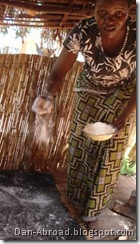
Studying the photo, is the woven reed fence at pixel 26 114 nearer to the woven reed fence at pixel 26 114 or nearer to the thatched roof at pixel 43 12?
the woven reed fence at pixel 26 114

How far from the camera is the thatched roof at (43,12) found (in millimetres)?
1882

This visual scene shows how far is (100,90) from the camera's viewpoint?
66.6 inches

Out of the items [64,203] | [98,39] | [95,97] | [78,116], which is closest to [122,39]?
[98,39]

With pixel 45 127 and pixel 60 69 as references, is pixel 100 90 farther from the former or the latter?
pixel 45 127

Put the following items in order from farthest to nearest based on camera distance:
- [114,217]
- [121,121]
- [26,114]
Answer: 1. [26,114]
2. [114,217]
3. [121,121]

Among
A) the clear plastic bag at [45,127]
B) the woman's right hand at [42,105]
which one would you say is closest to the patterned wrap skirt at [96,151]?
the woman's right hand at [42,105]

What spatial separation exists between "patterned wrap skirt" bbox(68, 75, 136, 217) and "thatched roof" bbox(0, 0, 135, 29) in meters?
0.48

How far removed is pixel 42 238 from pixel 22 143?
2.47ft

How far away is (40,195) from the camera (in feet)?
6.29

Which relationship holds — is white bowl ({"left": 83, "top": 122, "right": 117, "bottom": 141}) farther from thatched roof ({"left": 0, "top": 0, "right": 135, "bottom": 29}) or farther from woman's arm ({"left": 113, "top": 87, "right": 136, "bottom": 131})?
thatched roof ({"left": 0, "top": 0, "right": 135, "bottom": 29})

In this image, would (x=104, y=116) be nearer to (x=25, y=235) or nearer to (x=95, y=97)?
(x=95, y=97)

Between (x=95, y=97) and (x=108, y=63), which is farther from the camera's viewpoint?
(x=95, y=97)

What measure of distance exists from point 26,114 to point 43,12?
1.88 feet

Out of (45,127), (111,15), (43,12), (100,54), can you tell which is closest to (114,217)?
(45,127)
